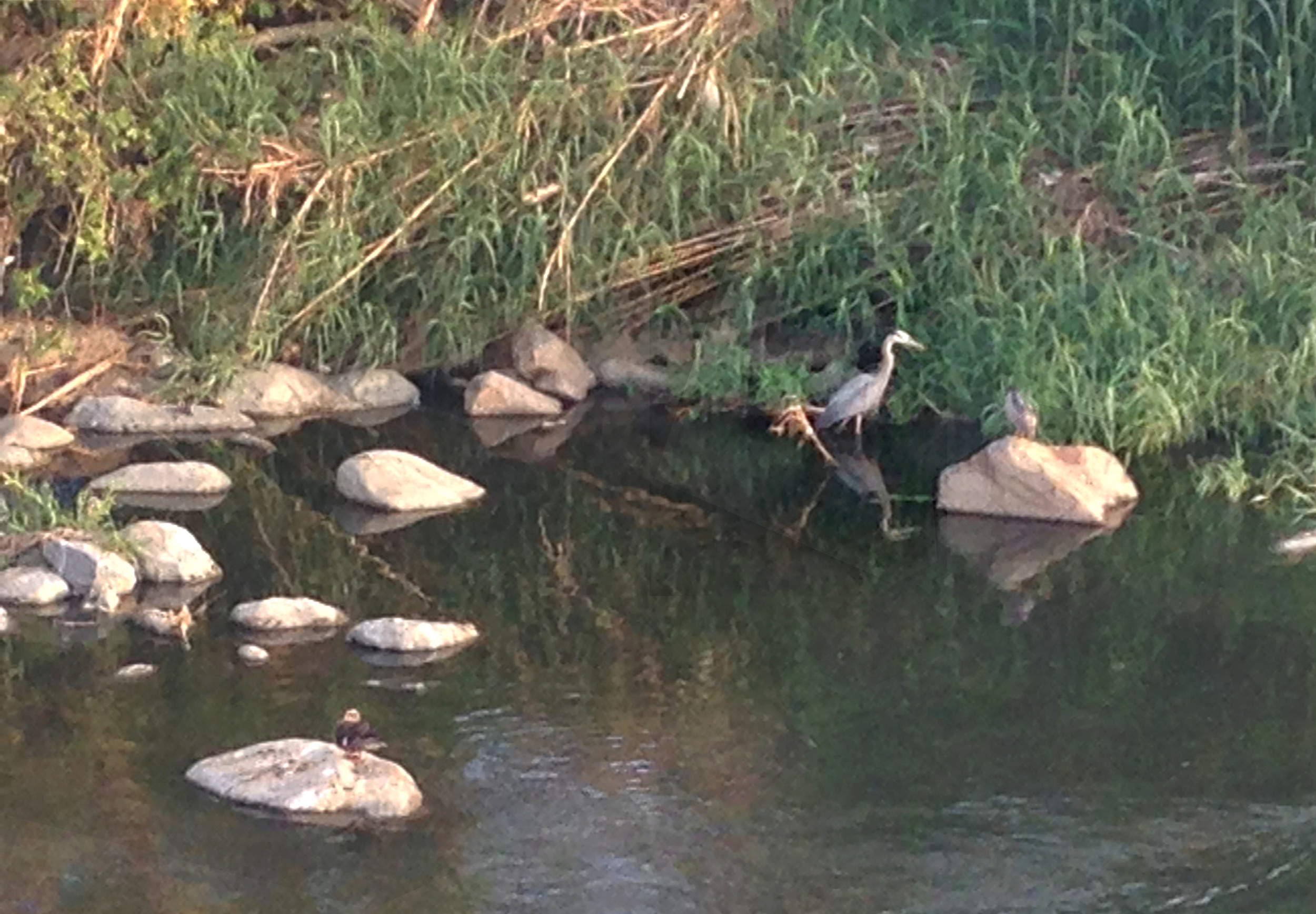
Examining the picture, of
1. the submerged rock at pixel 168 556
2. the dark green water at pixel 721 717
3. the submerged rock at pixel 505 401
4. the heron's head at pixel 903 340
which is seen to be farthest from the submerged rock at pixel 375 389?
the submerged rock at pixel 168 556

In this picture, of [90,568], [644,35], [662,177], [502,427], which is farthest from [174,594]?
[644,35]

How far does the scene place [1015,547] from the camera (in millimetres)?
7559

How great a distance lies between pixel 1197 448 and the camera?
8.60m

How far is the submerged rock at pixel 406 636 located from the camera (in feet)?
20.7

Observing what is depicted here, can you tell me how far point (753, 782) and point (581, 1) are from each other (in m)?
5.42

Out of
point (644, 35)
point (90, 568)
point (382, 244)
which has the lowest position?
point (90, 568)

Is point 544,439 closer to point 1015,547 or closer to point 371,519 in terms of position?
point 371,519

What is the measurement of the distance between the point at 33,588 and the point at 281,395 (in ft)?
9.82

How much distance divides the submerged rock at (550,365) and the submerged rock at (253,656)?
3682 millimetres

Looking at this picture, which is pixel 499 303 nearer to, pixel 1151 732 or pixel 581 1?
pixel 581 1

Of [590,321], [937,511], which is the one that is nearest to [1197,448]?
[937,511]

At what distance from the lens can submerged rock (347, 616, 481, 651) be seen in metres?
6.32

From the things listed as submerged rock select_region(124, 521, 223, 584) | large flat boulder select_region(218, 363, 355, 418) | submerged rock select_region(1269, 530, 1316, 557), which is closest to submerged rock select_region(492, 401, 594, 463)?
large flat boulder select_region(218, 363, 355, 418)

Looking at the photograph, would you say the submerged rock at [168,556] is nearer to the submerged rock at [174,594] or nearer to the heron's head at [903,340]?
the submerged rock at [174,594]
